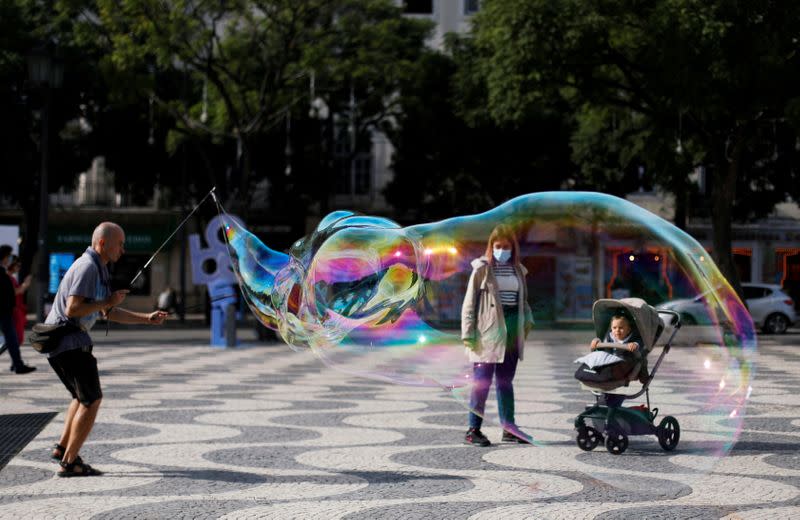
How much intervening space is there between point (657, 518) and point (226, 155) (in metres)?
37.0

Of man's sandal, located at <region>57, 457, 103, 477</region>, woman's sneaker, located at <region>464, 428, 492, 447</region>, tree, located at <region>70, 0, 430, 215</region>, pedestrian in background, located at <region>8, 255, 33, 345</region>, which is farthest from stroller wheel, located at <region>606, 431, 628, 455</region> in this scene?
→ tree, located at <region>70, 0, 430, 215</region>

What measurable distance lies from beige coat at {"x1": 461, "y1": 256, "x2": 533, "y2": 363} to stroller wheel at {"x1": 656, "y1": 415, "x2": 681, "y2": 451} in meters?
1.08

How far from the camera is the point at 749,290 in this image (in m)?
32.6

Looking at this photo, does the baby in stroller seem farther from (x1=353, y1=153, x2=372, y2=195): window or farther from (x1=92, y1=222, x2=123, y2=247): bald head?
(x1=353, y1=153, x2=372, y2=195): window

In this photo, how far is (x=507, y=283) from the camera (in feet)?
25.2

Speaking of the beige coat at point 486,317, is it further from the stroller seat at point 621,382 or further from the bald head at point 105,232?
the bald head at point 105,232

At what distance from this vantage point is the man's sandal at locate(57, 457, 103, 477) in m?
7.41

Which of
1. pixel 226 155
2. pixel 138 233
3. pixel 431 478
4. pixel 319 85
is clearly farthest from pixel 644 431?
pixel 138 233

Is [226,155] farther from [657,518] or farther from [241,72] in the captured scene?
[657,518]

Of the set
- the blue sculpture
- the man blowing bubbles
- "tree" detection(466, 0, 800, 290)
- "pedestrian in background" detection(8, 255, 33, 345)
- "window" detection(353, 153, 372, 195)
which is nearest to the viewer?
the man blowing bubbles

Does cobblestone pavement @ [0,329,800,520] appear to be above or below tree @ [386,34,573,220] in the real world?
below

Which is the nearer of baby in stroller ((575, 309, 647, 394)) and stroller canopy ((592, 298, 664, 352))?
stroller canopy ((592, 298, 664, 352))

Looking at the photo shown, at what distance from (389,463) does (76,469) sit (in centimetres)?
199

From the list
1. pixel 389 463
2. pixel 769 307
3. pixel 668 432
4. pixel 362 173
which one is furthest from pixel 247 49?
pixel 668 432
